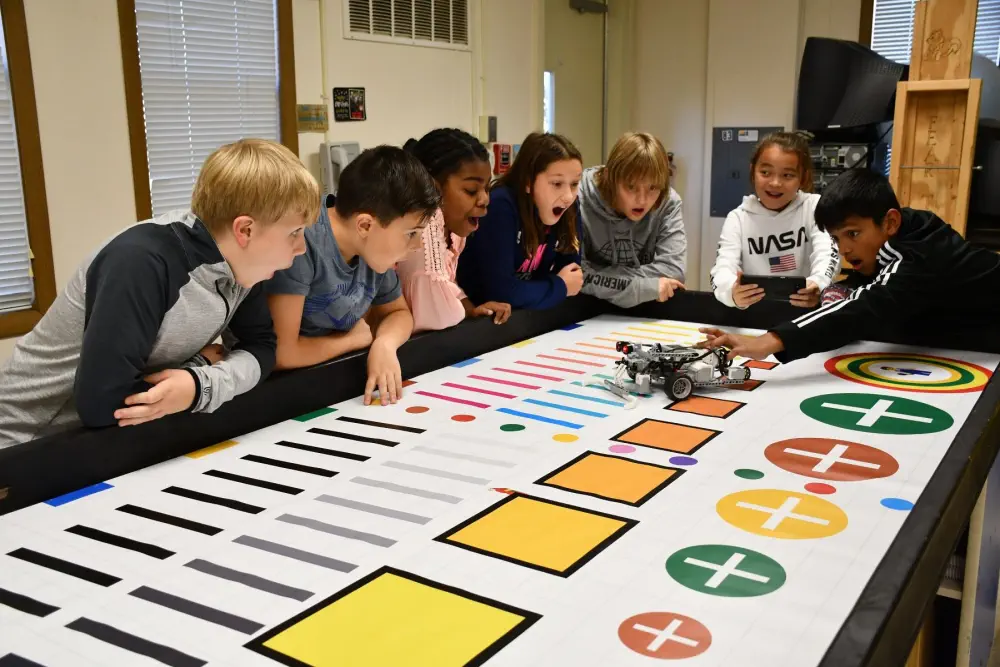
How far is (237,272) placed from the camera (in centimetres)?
137

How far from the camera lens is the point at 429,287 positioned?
199 cm

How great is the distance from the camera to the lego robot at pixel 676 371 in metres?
1.63

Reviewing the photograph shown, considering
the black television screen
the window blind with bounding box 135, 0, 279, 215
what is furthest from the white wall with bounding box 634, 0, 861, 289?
the window blind with bounding box 135, 0, 279, 215

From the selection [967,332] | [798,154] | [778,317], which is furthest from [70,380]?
[798,154]

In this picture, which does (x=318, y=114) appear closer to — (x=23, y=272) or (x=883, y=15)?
(x=23, y=272)

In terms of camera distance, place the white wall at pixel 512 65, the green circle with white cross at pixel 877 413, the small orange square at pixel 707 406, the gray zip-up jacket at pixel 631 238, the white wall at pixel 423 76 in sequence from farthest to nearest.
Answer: the white wall at pixel 512 65, the white wall at pixel 423 76, the gray zip-up jacket at pixel 631 238, the small orange square at pixel 707 406, the green circle with white cross at pixel 877 413

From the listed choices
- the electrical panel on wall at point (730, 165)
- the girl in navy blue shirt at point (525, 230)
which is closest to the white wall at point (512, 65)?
the electrical panel on wall at point (730, 165)

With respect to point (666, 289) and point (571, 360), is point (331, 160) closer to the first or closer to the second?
point (666, 289)

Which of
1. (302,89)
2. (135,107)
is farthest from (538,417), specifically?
(302,89)

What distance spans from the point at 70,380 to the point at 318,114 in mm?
2598

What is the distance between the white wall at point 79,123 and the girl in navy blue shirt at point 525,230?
162 cm

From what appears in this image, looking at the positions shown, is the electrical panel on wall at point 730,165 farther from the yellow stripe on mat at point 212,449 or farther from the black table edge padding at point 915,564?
the yellow stripe on mat at point 212,449

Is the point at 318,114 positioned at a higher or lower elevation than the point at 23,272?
higher

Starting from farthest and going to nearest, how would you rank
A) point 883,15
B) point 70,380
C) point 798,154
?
1. point 883,15
2. point 798,154
3. point 70,380
